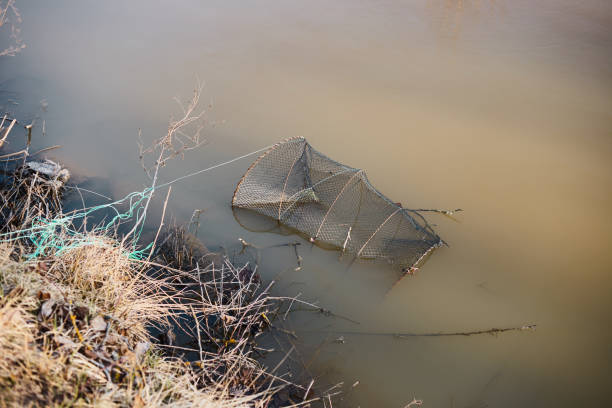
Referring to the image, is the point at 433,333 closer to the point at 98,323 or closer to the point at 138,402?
the point at 138,402

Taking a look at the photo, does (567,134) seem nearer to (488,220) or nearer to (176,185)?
(488,220)

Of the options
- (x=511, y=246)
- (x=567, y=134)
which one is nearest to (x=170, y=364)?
(x=511, y=246)

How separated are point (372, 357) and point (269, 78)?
4.56 meters

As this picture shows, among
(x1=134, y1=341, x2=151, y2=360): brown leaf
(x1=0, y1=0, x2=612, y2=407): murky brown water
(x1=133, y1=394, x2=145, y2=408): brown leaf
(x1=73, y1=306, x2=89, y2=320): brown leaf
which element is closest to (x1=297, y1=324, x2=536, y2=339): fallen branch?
(x1=0, y1=0, x2=612, y2=407): murky brown water

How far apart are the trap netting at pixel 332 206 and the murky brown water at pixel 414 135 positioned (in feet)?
0.69

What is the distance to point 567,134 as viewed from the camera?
5.41 m

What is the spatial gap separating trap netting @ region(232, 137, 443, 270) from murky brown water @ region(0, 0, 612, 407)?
0.21 m

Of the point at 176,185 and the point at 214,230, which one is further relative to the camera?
the point at 176,185

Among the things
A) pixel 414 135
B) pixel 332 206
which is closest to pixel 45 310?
pixel 332 206

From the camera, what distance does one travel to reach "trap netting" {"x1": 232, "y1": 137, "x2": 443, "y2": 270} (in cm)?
373

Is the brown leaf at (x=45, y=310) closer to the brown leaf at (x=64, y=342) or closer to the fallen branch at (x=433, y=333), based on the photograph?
the brown leaf at (x=64, y=342)

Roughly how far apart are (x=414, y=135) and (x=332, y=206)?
2.18 metres

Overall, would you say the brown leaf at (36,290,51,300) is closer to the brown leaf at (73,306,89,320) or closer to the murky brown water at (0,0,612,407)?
the brown leaf at (73,306,89,320)

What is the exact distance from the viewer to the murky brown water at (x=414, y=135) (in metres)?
3.22
